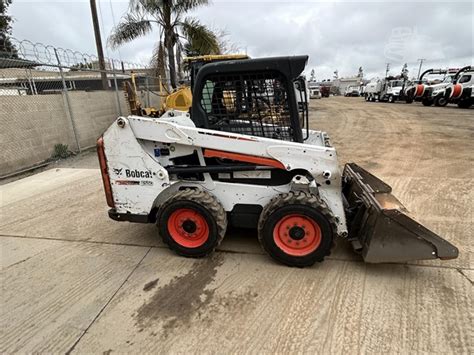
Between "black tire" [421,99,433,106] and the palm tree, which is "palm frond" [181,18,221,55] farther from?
"black tire" [421,99,433,106]

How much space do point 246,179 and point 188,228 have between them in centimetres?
77

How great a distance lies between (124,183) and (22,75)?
7.18 m

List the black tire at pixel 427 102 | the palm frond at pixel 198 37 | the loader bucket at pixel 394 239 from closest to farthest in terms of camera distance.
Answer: the loader bucket at pixel 394 239, the palm frond at pixel 198 37, the black tire at pixel 427 102

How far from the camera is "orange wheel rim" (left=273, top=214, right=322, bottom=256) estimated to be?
283 centimetres

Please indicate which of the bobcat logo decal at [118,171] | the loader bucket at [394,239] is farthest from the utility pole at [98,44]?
the loader bucket at [394,239]

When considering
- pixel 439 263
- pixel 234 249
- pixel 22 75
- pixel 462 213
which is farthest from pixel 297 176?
pixel 22 75

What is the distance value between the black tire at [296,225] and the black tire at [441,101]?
20.9 m

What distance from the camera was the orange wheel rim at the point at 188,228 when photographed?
9.98 feet

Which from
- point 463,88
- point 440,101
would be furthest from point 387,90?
point 463,88

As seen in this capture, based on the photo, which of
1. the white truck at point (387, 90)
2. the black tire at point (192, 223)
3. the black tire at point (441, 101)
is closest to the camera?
the black tire at point (192, 223)

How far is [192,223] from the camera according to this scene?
10.0ft

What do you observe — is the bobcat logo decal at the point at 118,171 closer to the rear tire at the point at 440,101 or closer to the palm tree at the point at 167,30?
the palm tree at the point at 167,30

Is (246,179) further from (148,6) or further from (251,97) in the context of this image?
(148,6)

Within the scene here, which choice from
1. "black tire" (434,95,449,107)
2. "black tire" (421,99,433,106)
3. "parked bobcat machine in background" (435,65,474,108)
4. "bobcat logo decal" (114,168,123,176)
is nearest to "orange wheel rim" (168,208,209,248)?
"bobcat logo decal" (114,168,123,176)
